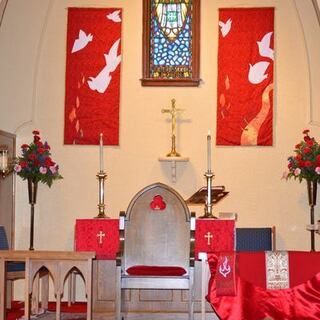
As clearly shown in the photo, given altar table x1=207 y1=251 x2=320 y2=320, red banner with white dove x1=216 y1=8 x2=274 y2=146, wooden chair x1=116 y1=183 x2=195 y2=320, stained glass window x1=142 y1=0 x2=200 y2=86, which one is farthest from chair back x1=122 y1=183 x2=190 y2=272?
stained glass window x1=142 y1=0 x2=200 y2=86

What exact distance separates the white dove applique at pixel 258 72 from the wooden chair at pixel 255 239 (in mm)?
1933

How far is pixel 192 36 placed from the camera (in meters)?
9.18

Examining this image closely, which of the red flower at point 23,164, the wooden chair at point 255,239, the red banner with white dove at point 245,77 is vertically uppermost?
the red banner with white dove at point 245,77

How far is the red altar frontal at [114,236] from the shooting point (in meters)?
6.83

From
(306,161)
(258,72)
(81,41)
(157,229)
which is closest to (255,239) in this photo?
(306,161)

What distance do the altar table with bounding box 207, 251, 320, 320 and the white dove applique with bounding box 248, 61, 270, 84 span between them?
12.7 ft

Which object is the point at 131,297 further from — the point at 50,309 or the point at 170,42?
the point at 170,42

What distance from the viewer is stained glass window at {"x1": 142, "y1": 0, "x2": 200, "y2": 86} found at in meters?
9.13

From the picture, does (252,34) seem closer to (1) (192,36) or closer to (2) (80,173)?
(1) (192,36)

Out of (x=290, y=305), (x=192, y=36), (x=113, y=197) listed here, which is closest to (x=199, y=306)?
(x=290, y=305)

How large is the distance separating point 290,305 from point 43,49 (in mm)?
5196

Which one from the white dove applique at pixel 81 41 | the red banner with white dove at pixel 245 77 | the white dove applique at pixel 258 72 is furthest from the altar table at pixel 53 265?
the white dove applique at pixel 258 72

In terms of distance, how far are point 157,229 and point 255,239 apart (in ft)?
5.82

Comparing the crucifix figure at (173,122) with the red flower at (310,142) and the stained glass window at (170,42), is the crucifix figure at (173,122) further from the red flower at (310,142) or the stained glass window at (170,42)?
the red flower at (310,142)
